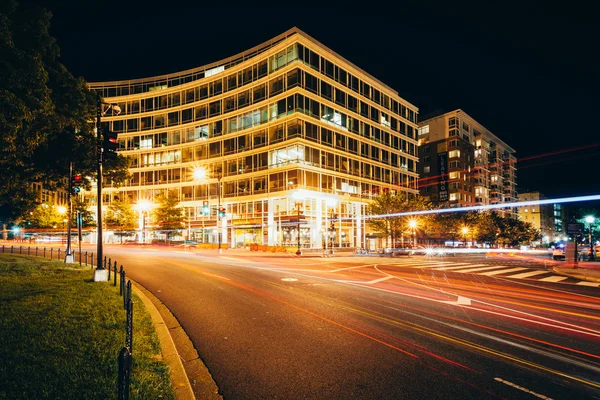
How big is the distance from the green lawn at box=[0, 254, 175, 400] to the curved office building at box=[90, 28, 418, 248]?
29.5 m

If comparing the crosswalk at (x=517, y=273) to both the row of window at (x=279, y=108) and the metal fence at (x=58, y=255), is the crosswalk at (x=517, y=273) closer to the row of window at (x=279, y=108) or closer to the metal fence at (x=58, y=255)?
the metal fence at (x=58, y=255)

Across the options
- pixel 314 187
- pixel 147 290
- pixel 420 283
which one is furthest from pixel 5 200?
pixel 314 187

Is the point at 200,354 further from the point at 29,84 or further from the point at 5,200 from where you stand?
the point at 5,200

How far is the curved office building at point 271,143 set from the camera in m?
44.6

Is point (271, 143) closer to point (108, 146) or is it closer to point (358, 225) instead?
point (358, 225)

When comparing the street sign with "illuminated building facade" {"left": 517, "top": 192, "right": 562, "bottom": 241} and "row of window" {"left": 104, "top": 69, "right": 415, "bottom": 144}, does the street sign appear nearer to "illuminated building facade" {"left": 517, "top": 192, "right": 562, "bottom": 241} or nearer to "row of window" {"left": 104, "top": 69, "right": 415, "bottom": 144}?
"row of window" {"left": 104, "top": 69, "right": 415, "bottom": 144}

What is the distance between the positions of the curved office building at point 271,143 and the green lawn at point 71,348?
29.5 meters

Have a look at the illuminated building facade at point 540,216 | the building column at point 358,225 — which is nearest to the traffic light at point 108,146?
the building column at point 358,225

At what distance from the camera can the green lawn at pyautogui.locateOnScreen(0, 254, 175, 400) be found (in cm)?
391

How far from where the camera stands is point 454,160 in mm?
83938

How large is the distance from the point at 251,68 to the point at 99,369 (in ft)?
167

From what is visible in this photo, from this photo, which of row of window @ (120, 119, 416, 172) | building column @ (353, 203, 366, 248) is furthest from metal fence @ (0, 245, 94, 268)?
building column @ (353, 203, 366, 248)

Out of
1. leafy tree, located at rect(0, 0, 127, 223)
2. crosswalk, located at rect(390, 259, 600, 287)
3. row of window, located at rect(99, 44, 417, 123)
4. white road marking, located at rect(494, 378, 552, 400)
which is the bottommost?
crosswalk, located at rect(390, 259, 600, 287)

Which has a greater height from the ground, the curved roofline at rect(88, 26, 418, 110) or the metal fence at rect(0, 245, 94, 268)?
the curved roofline at rect(88, 26, 418, 110)
